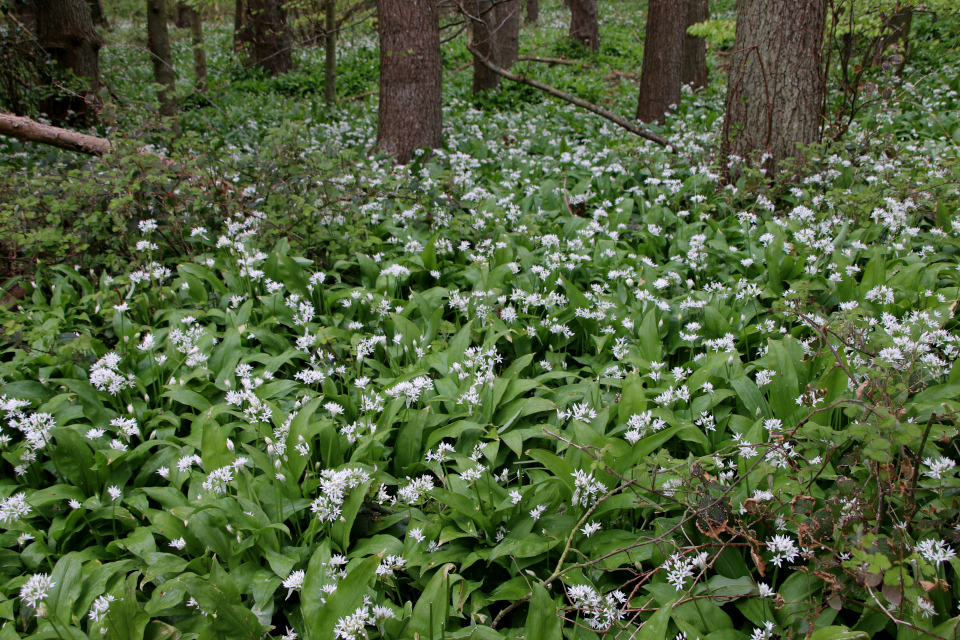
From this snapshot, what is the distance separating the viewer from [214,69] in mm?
14031

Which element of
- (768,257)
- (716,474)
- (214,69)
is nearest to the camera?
(716,474)

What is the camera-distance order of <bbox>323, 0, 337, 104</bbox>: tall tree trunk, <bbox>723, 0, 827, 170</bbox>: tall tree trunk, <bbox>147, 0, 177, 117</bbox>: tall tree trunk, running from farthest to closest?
<bbox>323, 0, 337, 104</bbox>: tall tree trunk, <bbox>147, 0, 177, 117</bbox>: tall tree trunk, <bbox>723, 0, 827, 170</bbox>: tall tree trunk

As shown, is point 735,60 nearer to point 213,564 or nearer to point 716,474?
point 716,474

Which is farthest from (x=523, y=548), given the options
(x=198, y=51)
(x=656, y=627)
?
(x=198, y=51)

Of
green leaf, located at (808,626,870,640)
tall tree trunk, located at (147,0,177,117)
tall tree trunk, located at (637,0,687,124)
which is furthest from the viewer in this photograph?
tall tree trunk, located at (637,0,687,124)

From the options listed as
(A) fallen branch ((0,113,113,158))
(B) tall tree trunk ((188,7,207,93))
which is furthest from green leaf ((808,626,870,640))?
(B) tall tree trunk ((188,7,207,93))

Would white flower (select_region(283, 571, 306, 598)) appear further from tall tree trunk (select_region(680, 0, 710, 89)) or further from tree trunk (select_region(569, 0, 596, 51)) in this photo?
tree trunk (select_region(569, 0, 596, 51))

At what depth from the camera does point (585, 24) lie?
15.5 metres

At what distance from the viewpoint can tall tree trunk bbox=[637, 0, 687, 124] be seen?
24.9 ft

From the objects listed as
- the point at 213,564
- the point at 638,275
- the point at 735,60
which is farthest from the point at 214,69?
the point at 213,564

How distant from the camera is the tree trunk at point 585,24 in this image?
15242mm

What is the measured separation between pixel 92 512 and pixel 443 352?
5.60ft

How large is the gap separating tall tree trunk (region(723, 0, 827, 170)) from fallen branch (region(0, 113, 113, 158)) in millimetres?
5209

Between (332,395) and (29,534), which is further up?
(332,395)
